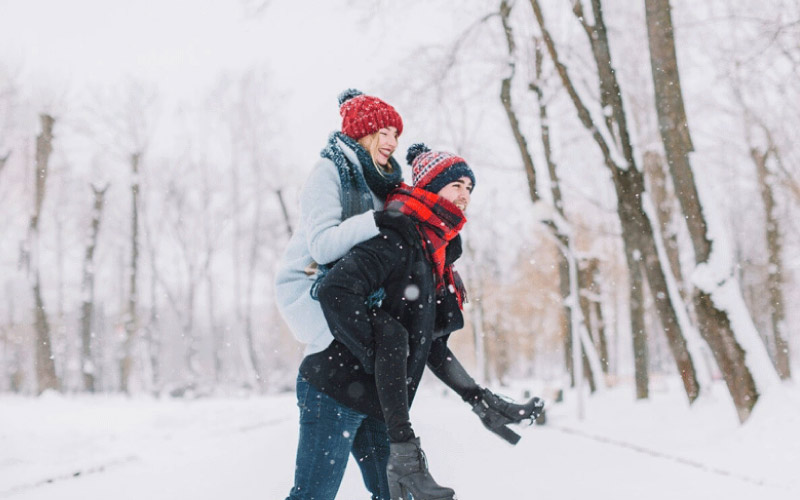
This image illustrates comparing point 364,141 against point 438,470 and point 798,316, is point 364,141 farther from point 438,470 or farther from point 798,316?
point 798,316

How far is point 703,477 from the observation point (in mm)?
6539

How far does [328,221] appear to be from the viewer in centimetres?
219

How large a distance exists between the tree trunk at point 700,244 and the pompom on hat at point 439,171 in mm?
6679

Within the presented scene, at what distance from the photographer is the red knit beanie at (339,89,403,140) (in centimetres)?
244

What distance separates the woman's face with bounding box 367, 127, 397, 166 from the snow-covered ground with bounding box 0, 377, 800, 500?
3.89 meters

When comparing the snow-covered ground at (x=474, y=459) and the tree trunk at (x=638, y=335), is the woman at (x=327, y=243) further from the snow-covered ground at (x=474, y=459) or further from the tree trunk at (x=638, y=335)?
the tree trunk at (x=638, y=335)

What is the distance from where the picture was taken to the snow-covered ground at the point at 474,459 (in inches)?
236

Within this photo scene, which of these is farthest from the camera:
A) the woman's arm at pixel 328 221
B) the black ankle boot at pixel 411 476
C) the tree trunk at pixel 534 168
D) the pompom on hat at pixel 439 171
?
the tree trunk at pixel 534 168

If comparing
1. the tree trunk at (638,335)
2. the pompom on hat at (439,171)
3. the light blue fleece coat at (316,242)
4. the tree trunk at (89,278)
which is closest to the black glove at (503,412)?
the light blue fleece coat at (316,242)

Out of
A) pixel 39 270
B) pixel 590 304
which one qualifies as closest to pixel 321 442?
pixel 590 304

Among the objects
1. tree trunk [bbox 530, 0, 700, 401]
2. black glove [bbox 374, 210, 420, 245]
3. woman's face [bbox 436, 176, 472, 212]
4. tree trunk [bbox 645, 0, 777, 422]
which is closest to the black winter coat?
black glove [bbox 374, 210, 420, 245]

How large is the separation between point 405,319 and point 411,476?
1.63 feet

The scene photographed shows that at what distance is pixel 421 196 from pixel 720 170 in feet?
88.7

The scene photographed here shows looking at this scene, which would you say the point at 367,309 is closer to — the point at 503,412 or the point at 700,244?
the point at 503,412
